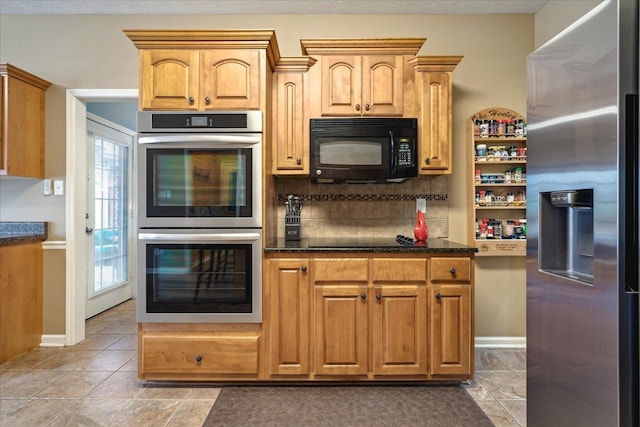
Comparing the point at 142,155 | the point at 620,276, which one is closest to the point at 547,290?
the point at 620,276

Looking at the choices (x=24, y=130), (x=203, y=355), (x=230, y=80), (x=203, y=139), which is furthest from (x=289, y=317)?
(x=24, y=130)

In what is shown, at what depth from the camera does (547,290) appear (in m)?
1.16

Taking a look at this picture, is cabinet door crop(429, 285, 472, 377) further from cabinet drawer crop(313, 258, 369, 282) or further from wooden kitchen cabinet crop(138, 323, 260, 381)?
wooden kitchen cabinet crop(138, 323, 260, 381)

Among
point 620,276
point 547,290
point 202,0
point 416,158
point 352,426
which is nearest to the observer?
point 620,276

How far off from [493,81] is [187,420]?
325 cm

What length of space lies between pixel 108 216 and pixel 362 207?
10.3 ft

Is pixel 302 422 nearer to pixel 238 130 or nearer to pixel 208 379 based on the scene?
pixel 208 379

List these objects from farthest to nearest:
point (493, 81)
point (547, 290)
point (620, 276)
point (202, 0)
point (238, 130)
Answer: point (493, 81) < point (202, 0) < point (238, 130) < point (547, 290) < point (620, 276)

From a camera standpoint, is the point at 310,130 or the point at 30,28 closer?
the point at 310,130

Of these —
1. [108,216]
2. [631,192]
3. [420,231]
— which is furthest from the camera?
[108,216]

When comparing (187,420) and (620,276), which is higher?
(620,276)

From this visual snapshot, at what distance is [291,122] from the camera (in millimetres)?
2641

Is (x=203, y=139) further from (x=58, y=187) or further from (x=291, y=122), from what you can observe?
(x=58, y=187)

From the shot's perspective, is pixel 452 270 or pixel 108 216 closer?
pixel 452 270
